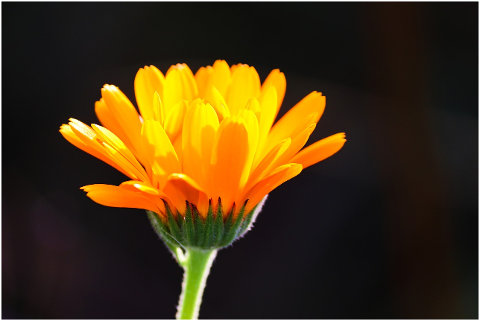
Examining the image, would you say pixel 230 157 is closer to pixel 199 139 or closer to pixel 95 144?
pixel 199 139

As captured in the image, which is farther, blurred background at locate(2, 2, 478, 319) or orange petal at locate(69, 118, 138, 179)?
blurred background at locate(2, 2, 478, 319)

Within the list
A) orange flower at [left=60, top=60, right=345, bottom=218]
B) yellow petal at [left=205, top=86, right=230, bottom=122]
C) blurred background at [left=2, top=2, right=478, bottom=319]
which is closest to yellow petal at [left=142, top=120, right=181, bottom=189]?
orange flower at [left=60, top=60, right=345, bottom=218]

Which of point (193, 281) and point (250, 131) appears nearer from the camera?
point (250, 131)

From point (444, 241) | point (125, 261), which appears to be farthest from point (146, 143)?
point (444, 241)

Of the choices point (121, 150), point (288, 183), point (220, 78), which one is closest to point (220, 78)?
point (220, 78)

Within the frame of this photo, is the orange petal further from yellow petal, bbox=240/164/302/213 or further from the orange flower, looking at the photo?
yellow petal, bbox=240/164/302/213

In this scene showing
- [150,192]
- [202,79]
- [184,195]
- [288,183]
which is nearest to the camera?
[150,192]

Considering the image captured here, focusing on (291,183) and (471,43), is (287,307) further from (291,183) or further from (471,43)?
(471,43)
